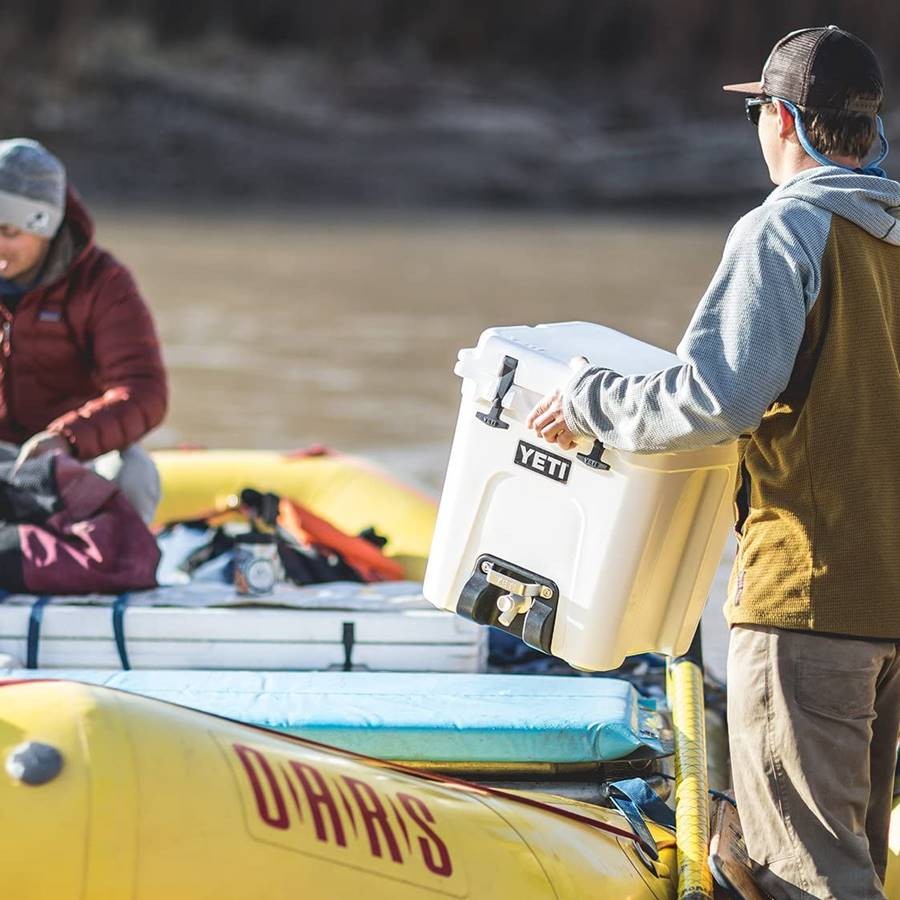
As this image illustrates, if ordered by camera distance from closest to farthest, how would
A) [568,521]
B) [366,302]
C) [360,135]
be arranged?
[568,521] < [366,302] < [360,135]

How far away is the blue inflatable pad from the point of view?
2713 mm

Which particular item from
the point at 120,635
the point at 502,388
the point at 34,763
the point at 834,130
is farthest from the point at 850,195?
the point at 120,635

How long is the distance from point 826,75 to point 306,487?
9.96ft

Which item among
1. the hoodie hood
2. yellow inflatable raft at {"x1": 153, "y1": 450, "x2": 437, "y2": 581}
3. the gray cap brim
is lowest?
yellow inflatable raft at {"x1": 153, "y1": 450, "x2": 437, "y2": 581}

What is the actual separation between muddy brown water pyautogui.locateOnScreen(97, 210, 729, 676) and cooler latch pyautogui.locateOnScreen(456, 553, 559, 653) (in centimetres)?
195

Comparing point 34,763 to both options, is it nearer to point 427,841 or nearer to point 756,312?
point 427,841

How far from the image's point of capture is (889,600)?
6.87 ft

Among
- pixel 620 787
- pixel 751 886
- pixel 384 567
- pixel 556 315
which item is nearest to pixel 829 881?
pixel 751 886

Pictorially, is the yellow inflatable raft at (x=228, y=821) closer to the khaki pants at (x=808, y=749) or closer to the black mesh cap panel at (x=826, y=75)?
the khaki pants at (x=808, y=749)

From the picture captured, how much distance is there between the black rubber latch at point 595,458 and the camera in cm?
232

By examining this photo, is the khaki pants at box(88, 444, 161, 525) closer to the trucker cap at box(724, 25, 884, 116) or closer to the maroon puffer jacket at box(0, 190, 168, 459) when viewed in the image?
the maroon puffer jacket at box(0, 190, 168, 459)

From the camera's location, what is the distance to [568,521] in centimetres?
240

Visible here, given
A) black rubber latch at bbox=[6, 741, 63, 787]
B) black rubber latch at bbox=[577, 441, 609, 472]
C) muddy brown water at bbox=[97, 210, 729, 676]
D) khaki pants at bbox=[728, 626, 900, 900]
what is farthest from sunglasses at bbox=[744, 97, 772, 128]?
muddy brown water at bbox=[97, 210, 729, 676]

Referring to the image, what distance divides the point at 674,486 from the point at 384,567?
1.77 m
